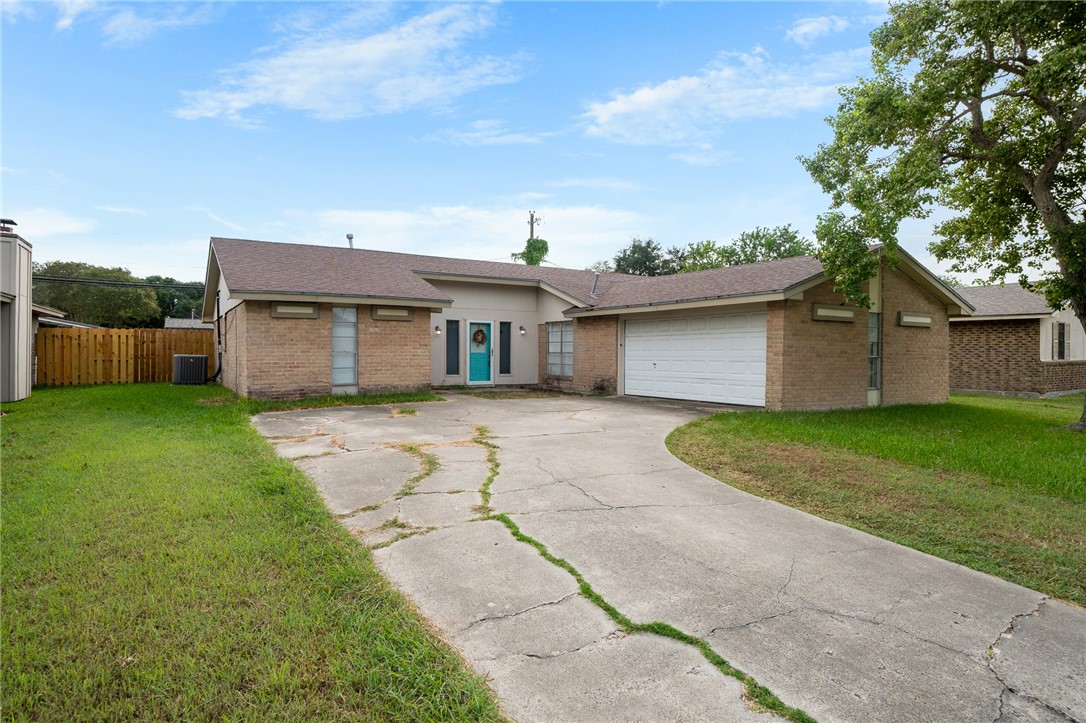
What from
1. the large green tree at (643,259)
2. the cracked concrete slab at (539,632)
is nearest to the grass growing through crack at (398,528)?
the cracked concrete slab at (539,632)

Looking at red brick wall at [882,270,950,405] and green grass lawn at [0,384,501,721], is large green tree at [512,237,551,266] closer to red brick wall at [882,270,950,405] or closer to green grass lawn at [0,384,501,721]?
red brick wall at [882,270,950,405]

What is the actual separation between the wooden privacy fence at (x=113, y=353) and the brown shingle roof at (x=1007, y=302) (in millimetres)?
26867

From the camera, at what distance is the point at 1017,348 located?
19.7 metres

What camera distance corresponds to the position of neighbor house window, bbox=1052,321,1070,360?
20108 millimetres

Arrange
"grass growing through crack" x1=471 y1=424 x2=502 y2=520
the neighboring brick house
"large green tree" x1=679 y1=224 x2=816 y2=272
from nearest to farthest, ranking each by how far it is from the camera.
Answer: "grass growing through crack" x1=471 y1=424 x2=502 y2=520 → the neighboring brick house → "large green tree" x1=679 y1=224 x2=816 y2=272

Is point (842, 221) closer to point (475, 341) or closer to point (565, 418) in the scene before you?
point (565, 418)

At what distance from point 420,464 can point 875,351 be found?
1216 centimetres

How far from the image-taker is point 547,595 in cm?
332

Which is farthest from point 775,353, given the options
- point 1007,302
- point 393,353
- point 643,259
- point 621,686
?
point 643,259

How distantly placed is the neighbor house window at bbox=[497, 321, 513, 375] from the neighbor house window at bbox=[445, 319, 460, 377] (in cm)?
139

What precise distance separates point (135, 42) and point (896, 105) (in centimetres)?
1356

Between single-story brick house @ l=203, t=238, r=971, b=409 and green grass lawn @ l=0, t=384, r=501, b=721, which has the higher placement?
single-story brick house @ l=203, t=238, r=971, b=409

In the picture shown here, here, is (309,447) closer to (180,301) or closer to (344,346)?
(344,346)

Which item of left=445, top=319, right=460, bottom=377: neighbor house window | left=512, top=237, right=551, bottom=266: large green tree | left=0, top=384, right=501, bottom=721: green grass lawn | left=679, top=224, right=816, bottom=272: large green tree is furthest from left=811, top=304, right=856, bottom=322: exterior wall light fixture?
left=679, top=224, right=816, bottom=272: large green tree
